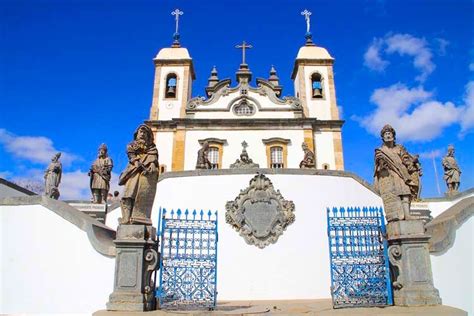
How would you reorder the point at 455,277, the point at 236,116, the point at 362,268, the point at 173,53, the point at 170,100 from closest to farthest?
the point at 362,268
the point at 455,277
the point at 236,116
the point at 170,100
the point at 173,53

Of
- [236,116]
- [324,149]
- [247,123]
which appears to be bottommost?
[324,149]

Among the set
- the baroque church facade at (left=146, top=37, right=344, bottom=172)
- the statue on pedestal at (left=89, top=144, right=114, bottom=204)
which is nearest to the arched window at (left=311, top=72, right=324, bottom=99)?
the baroque church facade at (left=146, top=37, right=344, bottom=172)

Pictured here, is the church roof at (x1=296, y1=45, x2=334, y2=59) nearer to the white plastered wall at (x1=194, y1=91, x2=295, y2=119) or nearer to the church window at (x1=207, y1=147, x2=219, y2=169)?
the white plastered wall at (x1=194, y1=91, x2=295, y2=119)

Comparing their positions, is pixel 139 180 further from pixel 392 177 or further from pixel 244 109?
pixel 244 109

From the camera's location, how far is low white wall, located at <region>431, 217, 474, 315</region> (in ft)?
20.9

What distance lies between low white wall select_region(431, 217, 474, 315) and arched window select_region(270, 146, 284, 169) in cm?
1673

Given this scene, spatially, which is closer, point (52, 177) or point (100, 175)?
point (52, 177)

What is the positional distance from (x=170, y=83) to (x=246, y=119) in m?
7.31

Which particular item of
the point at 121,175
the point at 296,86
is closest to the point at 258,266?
the point at 121,175

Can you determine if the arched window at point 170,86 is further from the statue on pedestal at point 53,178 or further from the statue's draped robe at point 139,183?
the statue's draped robe at point 139,183

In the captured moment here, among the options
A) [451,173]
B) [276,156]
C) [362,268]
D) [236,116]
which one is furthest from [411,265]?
[236,116]

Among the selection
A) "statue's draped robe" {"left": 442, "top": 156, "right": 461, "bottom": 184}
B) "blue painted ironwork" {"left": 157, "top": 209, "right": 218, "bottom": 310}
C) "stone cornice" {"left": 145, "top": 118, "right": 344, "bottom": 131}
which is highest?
"stone cornice" {"left": 145, "top": 118, "right": 344, "bottom": 131}

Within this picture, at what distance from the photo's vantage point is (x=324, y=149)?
2427cm

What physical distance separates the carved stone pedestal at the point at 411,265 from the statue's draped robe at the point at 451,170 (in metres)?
10.9
